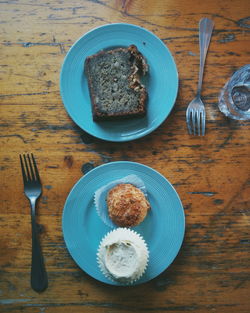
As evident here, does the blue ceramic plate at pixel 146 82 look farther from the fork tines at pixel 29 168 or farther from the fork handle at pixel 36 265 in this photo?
the fork handle at pixel 36 265

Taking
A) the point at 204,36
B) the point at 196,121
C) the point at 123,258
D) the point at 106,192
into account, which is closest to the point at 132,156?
the point at 106,192

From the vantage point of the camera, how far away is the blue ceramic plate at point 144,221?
1.49 meters

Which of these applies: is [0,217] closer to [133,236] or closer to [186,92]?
[133,236]

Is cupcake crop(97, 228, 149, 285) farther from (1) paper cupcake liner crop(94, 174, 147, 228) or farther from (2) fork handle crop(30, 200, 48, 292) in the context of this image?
(2) fork handle crop(30, 200, 48, 292)

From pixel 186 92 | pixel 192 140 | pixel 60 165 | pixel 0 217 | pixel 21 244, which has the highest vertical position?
pixel 186 92

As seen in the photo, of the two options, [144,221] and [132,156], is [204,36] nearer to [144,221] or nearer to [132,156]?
[132,156]

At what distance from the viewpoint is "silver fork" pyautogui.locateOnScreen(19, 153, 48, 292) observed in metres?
1.52

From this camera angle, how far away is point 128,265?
137 centimetres

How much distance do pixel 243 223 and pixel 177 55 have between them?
751mm

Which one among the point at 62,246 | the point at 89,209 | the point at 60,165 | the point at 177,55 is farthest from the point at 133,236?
the point at 177,55

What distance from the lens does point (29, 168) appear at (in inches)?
61.2

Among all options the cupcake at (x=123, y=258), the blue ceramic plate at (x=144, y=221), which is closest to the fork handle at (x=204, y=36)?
the blue ceramic plate at (x=144, y=221)

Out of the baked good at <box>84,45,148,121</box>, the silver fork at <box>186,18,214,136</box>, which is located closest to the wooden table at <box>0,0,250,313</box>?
the silver fork at <box>186,18,214,136</box>

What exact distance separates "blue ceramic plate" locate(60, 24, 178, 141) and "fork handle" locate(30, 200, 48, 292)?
423mm
